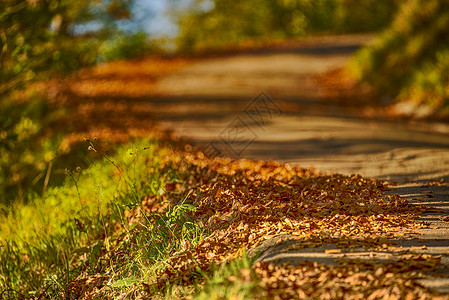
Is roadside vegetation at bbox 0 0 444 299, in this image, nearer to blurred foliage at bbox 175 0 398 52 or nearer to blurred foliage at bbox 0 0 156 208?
blurred foliage at bbox 0 0 156 208

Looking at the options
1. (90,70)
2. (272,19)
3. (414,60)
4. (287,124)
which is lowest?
(414,60)

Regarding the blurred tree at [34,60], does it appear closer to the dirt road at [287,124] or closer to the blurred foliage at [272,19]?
the dirt road at [287,124]

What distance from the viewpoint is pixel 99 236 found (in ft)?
14.1

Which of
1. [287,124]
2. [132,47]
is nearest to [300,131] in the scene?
[287,124]

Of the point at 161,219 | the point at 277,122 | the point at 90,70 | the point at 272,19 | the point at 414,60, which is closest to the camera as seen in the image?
the point at 161,219

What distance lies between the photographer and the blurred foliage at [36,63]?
639 cm

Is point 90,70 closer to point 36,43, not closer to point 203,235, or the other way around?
point 36,43

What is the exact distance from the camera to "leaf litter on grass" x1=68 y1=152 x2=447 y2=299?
2.64 meters

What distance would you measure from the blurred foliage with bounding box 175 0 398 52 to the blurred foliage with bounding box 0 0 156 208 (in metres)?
18.4

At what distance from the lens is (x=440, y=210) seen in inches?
149

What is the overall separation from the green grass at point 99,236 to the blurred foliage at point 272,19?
76.7ft

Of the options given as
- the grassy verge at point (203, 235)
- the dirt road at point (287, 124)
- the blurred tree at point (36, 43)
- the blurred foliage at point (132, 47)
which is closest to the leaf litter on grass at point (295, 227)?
the grassy verge at point (203, 235)

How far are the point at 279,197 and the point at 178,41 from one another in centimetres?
2536

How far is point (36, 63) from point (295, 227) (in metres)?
5.05
